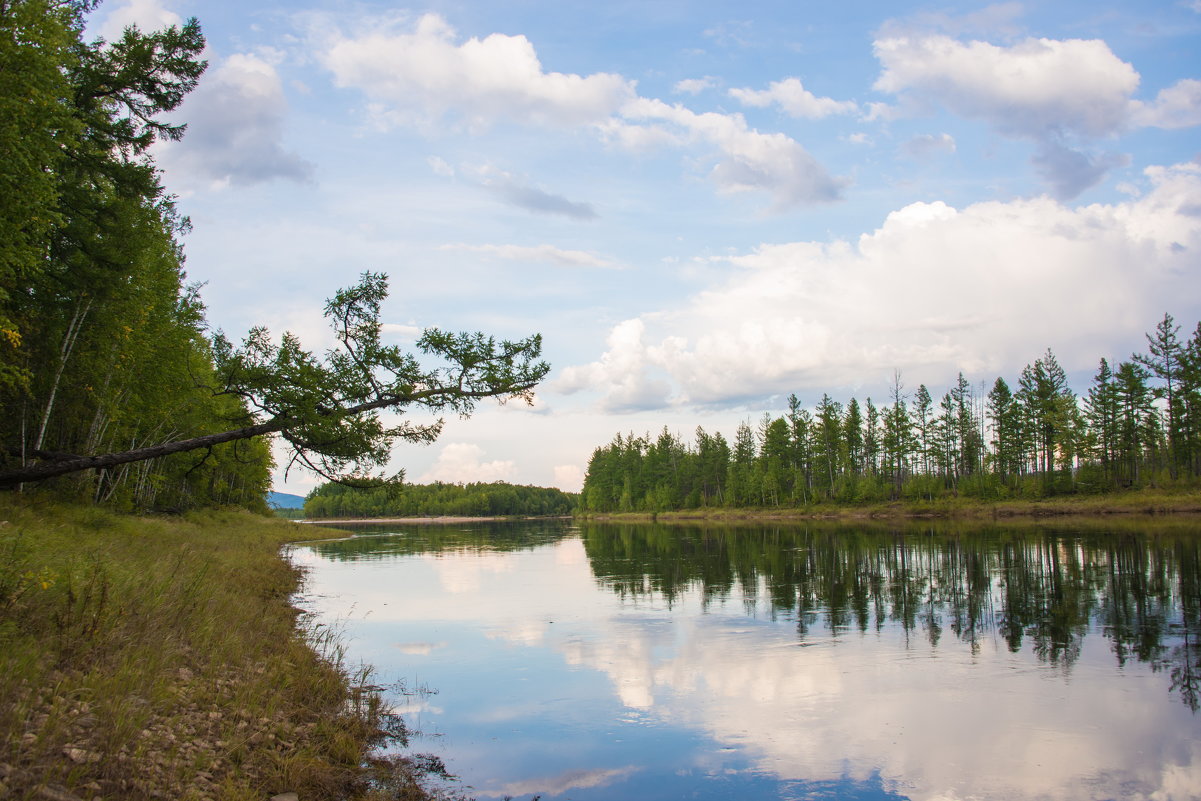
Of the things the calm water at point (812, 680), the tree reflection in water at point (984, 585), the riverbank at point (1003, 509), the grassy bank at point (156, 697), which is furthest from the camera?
the riverbank at point (1003, 509)

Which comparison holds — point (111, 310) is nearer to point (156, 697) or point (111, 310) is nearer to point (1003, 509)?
point (156, 697)

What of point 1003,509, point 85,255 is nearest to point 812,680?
point 85,255

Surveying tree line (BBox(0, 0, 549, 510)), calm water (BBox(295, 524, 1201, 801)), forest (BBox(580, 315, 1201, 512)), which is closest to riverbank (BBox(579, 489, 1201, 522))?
forest (BBox(580, 315, 1201, 512))

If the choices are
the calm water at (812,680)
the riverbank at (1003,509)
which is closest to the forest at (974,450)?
the riverbank at (1003,509)

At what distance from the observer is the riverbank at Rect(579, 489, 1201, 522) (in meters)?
63.3

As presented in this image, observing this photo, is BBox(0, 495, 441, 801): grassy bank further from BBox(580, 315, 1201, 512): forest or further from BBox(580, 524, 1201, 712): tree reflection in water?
BBox(580, 315, 1201, 512): forest

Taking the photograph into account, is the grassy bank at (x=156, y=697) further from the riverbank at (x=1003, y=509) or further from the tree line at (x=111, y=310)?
the riverbank at (x=1003, y=509)

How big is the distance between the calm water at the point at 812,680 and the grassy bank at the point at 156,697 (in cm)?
185

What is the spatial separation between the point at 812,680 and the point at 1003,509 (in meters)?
72.1

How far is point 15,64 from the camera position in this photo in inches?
462

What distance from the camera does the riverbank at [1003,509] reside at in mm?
63312

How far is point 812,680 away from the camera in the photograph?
48.1 ft

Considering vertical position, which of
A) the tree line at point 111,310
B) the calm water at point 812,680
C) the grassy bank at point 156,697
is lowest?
the calm water at point 812,680

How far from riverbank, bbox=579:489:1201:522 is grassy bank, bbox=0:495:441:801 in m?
72.0
